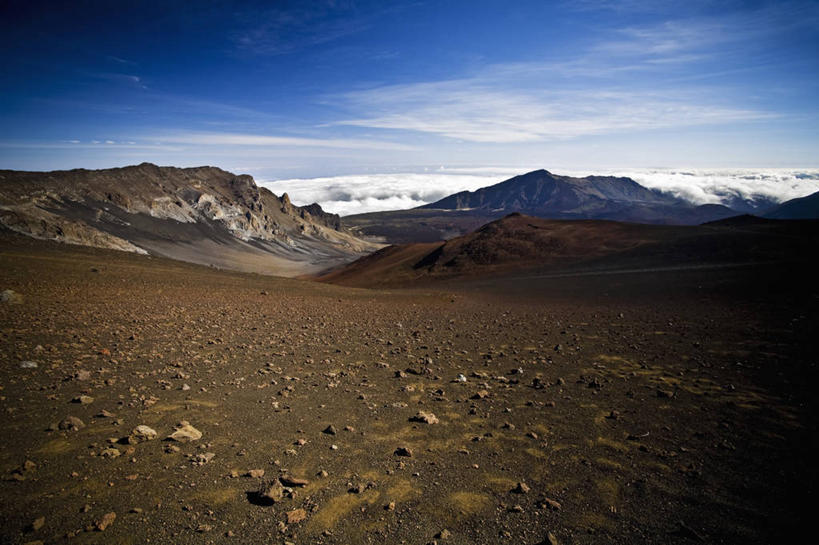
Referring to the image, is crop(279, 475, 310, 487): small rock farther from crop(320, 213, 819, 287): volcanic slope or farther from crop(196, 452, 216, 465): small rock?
crop(320, 213, 819, 287): volcanic slope

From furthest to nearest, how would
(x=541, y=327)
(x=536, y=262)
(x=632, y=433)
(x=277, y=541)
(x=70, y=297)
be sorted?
(x=536, y=262) < (x=541, y=327) < (x=70, y=297) < (x=632, y=433) < (x=277, y=541)

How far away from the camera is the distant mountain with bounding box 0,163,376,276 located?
67812 mm

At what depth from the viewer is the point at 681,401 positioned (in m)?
7.65

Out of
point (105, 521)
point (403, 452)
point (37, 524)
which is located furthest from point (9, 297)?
point (403, 452)

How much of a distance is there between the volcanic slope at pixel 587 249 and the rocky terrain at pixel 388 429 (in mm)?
22188

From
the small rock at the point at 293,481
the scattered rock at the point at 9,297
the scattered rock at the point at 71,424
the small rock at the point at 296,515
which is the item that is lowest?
the small rock at the point at 296,515

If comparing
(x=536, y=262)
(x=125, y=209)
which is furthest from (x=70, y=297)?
(x=125, y=209)

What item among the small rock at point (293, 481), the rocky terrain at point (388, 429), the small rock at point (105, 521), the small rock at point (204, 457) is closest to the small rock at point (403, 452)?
the rocky terrain at point (388, 429)

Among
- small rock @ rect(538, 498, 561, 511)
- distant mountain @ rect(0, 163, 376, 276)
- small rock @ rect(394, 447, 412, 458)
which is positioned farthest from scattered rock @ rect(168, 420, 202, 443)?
distant mountain @ rect(0, 163, 376, 276)

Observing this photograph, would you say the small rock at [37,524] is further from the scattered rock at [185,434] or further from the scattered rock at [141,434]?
the scattered rock at [185,434]

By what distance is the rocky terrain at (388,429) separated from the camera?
4312 millimetres

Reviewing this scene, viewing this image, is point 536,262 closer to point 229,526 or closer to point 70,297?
point 70,297

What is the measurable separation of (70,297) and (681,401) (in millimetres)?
16428

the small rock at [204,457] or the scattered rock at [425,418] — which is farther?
the scattered rock at [425,418]
